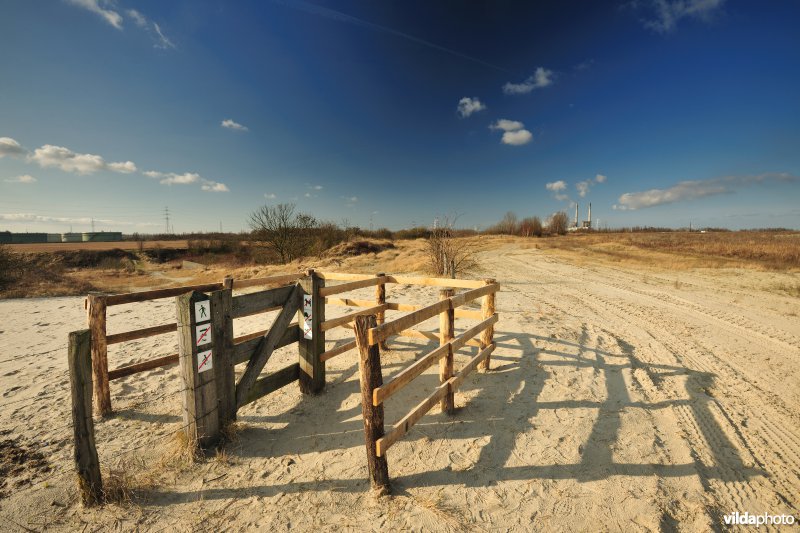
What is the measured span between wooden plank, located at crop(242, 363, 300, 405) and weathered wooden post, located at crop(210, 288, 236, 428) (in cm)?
22

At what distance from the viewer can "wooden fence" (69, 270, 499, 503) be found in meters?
2.88

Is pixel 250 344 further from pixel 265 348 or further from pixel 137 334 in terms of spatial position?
pixel 137 334

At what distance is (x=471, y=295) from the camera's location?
4.73m

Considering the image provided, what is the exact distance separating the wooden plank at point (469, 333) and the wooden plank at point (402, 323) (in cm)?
47

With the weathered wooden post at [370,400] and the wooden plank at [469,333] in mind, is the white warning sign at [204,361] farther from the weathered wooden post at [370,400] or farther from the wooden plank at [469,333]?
the wooden plank at [469,333]

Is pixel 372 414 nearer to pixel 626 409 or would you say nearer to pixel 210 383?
pixel 210 383

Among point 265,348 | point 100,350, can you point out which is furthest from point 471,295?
point 100,350

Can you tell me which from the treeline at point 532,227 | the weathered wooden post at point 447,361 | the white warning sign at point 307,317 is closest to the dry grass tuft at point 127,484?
the white warning sign at point 307,317

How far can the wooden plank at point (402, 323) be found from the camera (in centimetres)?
291

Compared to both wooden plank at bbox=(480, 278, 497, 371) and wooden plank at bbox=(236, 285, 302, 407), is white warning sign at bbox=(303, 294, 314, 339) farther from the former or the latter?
wooden plank at bbox=(480, 278, 497, 371)

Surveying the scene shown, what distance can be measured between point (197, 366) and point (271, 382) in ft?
3.75

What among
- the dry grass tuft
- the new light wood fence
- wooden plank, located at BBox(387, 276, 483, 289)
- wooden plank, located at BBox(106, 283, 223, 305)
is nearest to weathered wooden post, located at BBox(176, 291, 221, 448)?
the dry grass tuft

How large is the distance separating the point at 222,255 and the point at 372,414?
139 ft

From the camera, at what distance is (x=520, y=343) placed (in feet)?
22.7
